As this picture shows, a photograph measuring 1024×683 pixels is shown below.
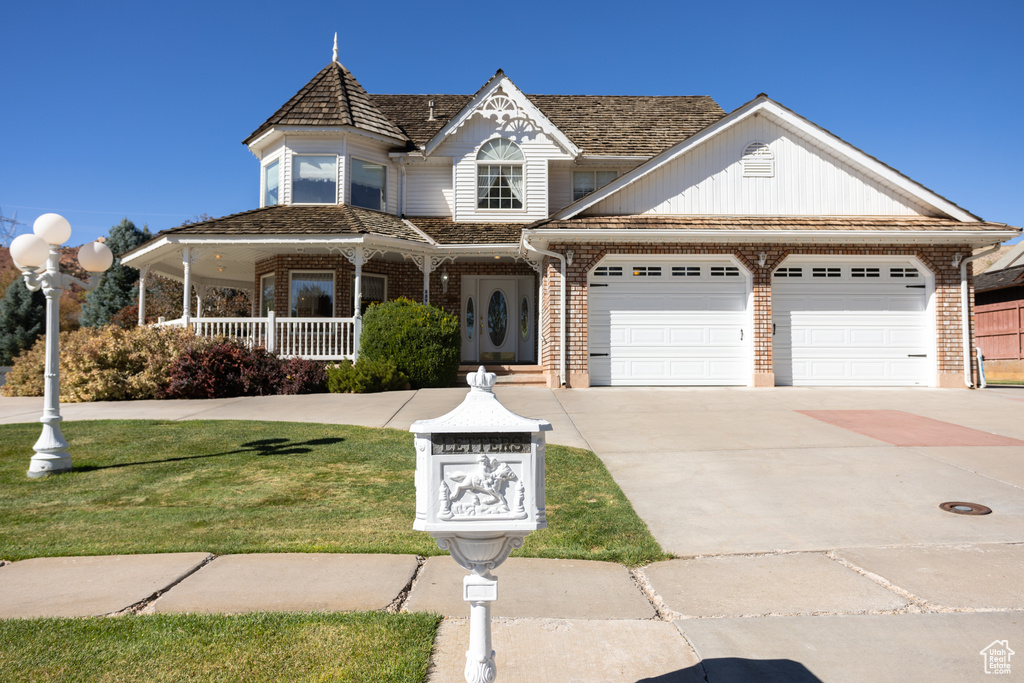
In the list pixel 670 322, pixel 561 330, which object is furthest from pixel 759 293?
pixel 561 330

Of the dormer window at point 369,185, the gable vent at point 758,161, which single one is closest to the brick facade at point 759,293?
the gable vent at point 758,161

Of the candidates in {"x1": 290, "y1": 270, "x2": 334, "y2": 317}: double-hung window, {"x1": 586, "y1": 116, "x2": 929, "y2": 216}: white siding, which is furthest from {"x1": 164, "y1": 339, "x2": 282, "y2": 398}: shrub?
{"x1": 586, "y1": 116, "x2": 929, "y2": 216}: white siding

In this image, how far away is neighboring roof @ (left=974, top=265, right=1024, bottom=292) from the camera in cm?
2488

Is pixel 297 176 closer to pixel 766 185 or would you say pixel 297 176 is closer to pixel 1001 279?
pixel 766 185

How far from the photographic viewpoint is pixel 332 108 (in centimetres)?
1770

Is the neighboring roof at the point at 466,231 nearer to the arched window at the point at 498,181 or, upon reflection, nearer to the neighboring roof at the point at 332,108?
the arched window at the point at 498,181

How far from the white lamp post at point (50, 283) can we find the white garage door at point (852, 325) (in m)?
12.7

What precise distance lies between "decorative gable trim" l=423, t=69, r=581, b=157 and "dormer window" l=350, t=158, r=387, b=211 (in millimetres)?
1391

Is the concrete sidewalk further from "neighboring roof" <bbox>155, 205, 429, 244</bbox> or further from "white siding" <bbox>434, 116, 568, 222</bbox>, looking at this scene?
"white siding" <bbox>434, 116, 568, 222</bbox>

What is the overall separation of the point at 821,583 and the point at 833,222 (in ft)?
39.2

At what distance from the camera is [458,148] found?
18.2 meters

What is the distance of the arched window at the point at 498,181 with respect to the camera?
1825cm

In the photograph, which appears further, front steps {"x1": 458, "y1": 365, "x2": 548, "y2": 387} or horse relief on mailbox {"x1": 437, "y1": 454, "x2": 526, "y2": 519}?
front steps {"x1": 458, "y1": 365, "x2": 548, "y2": 387}

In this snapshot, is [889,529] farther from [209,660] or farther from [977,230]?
[977,230]
